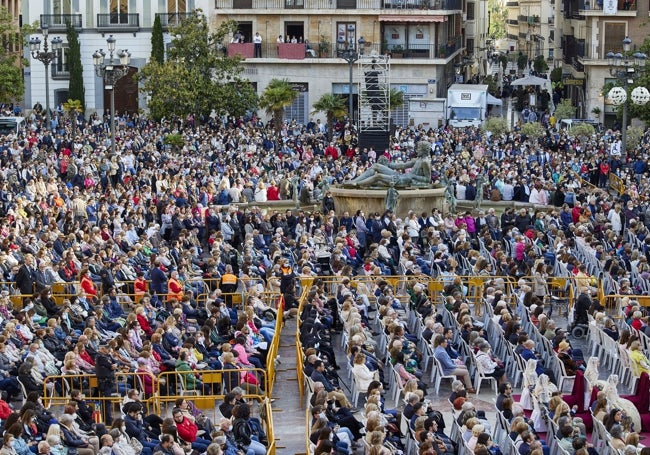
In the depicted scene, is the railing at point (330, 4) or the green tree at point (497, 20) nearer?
the railing at point (330, 4)

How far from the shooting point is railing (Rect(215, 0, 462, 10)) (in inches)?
2827

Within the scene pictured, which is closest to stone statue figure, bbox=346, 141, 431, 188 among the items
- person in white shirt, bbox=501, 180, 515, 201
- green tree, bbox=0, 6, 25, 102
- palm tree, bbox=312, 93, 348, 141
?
person in white shirt, bbox=501, 180, 515, 201

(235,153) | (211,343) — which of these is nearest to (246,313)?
(211,343)

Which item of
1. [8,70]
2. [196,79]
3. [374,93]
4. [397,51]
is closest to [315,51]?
[397,51]

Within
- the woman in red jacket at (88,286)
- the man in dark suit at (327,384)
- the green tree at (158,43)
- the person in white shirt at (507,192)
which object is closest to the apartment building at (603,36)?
the green tree at (158,43)

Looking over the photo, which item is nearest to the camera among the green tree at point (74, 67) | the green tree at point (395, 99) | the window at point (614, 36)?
the green tree at point (395, 99)

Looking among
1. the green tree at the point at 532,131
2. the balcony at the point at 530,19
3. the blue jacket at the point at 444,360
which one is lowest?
the blue jacket at the point at 444,360

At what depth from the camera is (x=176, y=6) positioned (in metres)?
73.3

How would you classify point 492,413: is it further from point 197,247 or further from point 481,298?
point 197,247

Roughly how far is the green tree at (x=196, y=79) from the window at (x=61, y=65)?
400 inches

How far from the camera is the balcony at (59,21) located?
241 feet

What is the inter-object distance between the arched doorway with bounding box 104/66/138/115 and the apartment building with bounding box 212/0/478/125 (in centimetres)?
471

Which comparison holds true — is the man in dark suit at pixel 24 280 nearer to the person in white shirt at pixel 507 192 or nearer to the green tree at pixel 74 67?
the person in white shirt at pixel 507 192

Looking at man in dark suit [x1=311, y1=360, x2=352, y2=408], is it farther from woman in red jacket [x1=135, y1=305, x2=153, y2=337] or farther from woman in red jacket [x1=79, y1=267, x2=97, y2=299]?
woman in red jacket [x1=79, y1=267, x2=97, y2=299]
